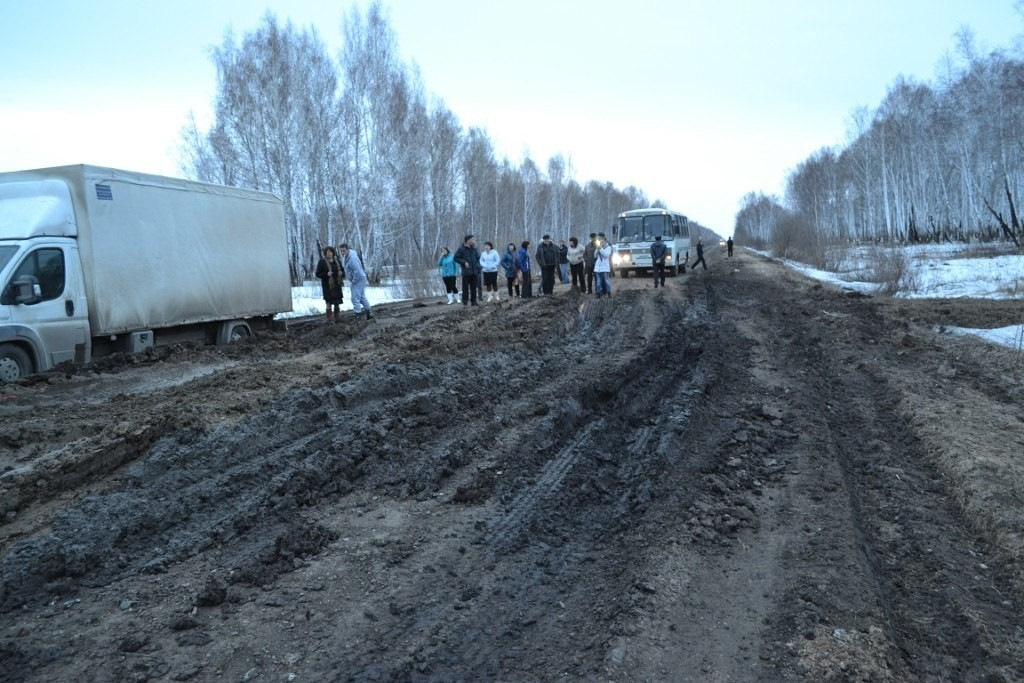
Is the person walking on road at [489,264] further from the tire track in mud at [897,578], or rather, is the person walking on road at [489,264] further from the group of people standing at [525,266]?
the tire track in mud at [897,578]

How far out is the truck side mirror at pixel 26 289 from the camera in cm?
865

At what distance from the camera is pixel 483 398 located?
7.46m

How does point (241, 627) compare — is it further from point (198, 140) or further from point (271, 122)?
point (198, 140)

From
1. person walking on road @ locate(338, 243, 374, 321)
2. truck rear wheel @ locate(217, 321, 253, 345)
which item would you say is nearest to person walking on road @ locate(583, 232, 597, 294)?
person walking on road @ locate(338, 243, 374, 321)

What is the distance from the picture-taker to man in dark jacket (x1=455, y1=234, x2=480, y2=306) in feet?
56.5

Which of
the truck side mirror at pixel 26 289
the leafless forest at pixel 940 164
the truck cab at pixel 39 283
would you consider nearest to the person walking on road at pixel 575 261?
the truck cab at pixel 39 283

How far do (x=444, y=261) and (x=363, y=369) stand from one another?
11775 mm

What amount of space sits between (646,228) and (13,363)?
22.5 meters

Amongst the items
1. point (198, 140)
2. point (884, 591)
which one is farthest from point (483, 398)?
point (198, 140)

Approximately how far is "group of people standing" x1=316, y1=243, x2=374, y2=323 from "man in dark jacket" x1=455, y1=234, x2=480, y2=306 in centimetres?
273

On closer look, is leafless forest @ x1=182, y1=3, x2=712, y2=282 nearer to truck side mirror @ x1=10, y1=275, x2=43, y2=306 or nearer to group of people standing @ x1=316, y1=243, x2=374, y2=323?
group of people standing @ x1=316, y1=243, x2=374, y2=323

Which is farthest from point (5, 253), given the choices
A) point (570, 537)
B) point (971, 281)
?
point (971, 281)

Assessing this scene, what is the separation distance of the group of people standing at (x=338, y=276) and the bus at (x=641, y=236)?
13.6 meters

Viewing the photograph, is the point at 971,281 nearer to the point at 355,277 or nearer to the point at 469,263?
the point at 469,263
